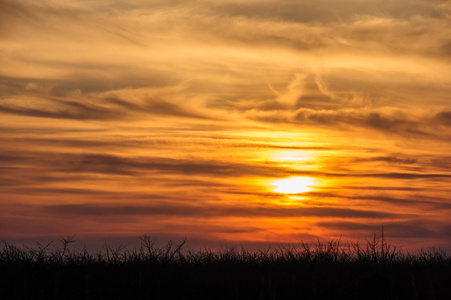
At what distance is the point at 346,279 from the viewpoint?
1823 cm

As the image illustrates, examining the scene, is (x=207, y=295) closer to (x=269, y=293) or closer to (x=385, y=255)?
(x=269, y=293)

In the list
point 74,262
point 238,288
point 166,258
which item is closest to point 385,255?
point 238,288

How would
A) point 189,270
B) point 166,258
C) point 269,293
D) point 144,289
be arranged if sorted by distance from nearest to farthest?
point 269,293 → point 144,289 → point 189,270 → point 166,258

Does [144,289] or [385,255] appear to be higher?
[385,255]

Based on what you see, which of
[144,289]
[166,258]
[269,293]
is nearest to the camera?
[269,293]

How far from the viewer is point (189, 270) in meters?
20.6

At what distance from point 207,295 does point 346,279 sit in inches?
160

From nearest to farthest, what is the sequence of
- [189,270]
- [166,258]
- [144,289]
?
[144,289] < [189,270] < [166,258]

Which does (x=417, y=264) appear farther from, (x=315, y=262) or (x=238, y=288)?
(x=238, y=288)

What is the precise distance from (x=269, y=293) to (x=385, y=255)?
5602mm

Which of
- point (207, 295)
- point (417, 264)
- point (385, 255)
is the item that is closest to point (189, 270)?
point (207, 295)

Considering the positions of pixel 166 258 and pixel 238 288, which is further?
pixel 166 258

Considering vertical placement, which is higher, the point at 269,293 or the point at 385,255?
the point at 385,255

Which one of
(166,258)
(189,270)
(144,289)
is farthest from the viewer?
(166,258)
